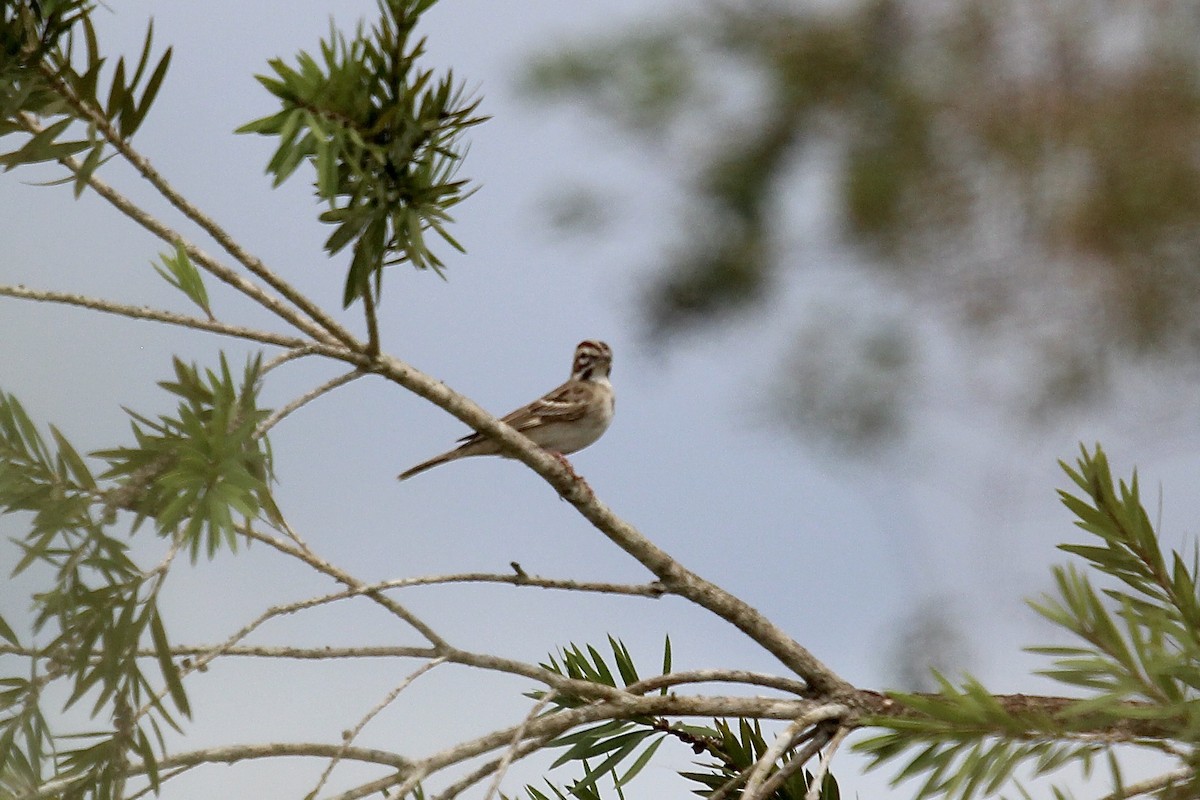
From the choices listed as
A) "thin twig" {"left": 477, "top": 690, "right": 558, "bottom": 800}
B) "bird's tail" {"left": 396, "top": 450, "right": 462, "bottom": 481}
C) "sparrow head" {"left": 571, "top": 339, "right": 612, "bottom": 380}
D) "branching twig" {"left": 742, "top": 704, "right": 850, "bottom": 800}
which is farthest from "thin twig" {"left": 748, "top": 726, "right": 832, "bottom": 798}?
"sparrow head" {"left": 571, "top": 339, "right": 612, "bottom": 380}

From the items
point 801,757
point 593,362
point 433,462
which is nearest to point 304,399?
point 801,757

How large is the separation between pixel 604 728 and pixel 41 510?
61 cm

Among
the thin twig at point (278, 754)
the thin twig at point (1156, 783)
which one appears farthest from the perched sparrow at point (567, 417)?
the thin twig at point (1156, 783)

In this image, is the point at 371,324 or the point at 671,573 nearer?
the point at 371,324

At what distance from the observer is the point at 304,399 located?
0.78m

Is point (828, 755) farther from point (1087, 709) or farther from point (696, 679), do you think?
point (1087, 709)

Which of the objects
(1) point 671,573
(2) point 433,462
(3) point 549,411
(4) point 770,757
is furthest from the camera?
(3) point 549,411

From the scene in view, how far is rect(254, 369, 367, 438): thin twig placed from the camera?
28.1 inches

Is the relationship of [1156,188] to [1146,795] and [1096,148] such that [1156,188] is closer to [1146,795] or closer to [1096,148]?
[1096,148]

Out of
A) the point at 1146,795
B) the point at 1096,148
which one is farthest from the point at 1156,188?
the point at 1146,795

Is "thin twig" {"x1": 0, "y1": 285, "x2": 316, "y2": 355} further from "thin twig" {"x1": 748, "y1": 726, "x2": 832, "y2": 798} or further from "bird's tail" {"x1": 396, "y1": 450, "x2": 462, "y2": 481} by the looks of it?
"bird's tail" {"x1": 396, "y1": 450, "x2": 462, "y2": 481}

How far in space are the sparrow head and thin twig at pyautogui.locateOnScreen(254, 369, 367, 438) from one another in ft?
6.62

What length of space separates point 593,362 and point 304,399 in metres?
2.16

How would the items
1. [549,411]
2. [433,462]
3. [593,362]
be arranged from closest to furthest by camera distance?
[433,462]
[549,411]
[593,362]
